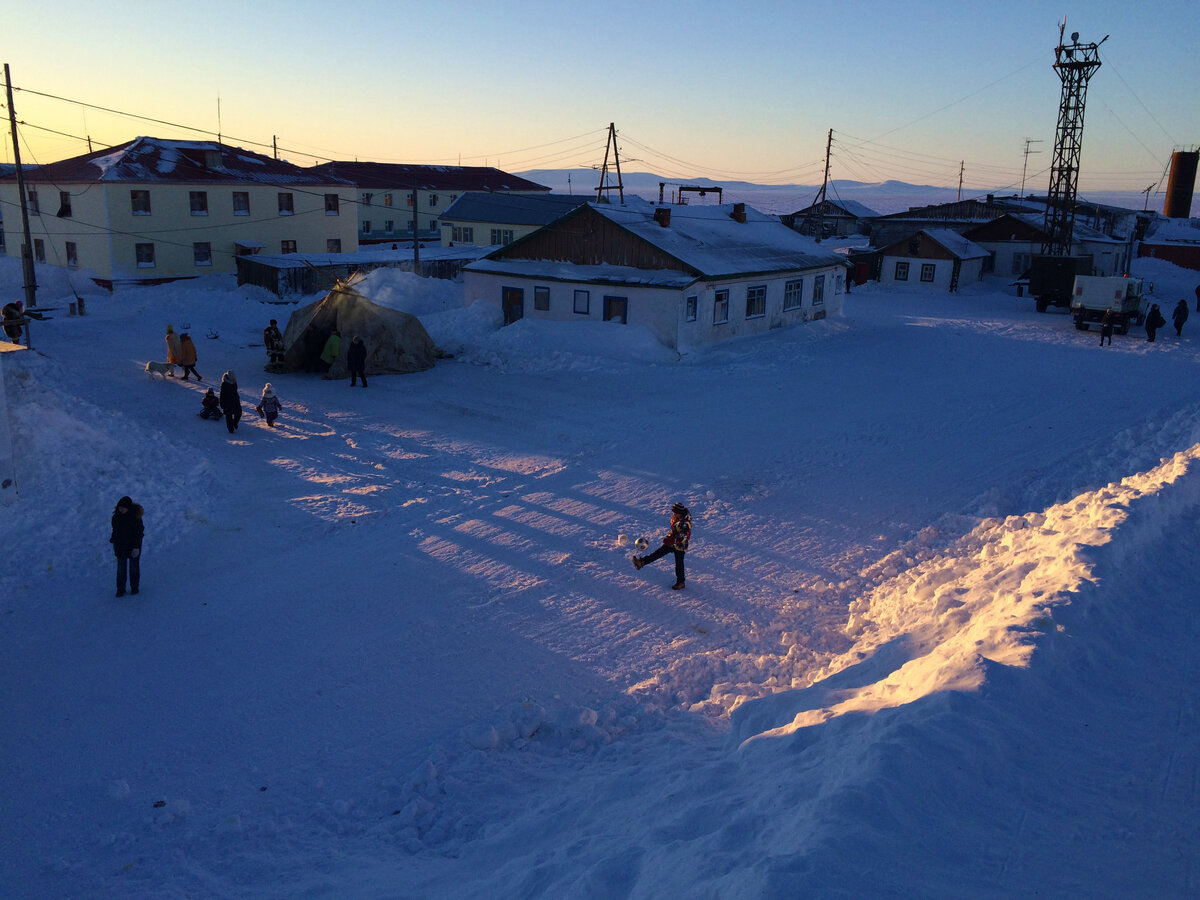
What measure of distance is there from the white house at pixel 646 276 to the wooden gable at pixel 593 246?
0.12 feet

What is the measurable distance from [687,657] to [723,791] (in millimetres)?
3344

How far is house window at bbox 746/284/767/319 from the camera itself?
1254 inches

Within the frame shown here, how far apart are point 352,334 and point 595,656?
18124 millimetres

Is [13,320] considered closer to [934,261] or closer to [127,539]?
[127,539]

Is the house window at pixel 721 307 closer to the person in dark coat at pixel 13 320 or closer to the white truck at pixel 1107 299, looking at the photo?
the white truck at pixel 1107 299

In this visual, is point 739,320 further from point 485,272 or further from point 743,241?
point 485,272

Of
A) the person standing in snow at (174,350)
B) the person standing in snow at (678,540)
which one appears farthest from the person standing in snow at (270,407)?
the person standing in snow at (678,540)

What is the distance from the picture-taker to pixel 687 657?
9.84 metres

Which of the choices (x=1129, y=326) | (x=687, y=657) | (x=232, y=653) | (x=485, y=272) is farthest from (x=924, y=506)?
(x=1129, y=326)

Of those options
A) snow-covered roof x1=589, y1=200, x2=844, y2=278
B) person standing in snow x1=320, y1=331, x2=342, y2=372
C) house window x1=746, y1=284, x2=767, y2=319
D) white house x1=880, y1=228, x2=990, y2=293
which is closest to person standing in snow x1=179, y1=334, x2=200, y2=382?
person standing in snow x1=320, y1=331, x2=342, y2=372

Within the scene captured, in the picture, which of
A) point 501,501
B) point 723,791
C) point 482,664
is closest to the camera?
point 723,791

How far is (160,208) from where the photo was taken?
4178 cm

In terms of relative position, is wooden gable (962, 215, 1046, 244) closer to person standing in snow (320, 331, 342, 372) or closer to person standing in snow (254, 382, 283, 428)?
person standing in snow (320, 331, 342, 372)

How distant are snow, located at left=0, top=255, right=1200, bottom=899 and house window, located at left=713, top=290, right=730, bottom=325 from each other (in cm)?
Answer: 1008
